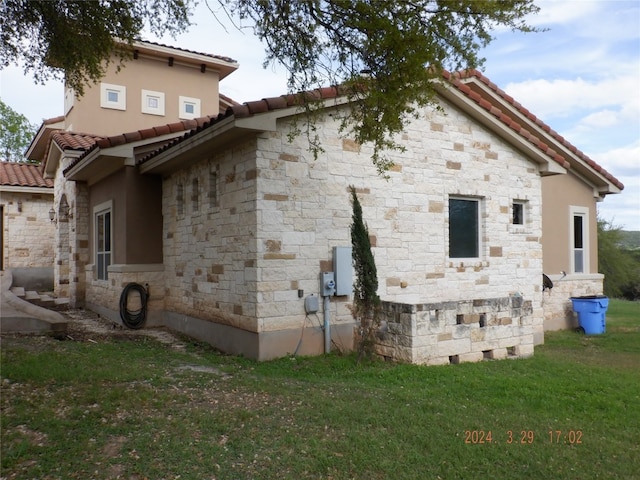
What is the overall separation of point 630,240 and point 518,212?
24.4 metres

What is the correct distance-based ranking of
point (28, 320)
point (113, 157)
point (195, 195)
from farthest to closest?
1. point (113, 157)
2. point (195, 195)
3. point (28, 320)

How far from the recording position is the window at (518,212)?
1011 cm

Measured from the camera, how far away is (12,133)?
102ft

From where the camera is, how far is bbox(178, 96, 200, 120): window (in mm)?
15453

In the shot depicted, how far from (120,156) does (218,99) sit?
23.7ft

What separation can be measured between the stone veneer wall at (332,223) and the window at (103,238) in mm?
2057

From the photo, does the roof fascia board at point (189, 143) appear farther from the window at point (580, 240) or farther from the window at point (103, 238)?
the window at point (580, 240)

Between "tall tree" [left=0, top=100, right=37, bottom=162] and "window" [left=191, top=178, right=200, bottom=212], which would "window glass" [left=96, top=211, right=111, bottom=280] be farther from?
"tall tree" [left=0, top=100, right=37, bottom=162]

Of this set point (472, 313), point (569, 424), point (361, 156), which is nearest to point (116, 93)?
point (361, 156)

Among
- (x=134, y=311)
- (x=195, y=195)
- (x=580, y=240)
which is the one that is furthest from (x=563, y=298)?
(x=134, y=311)

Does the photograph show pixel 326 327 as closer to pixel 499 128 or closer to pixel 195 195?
pixel 195 195

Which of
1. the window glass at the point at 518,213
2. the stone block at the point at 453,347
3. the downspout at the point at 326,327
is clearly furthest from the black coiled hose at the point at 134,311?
the window glass at the point at 518,213

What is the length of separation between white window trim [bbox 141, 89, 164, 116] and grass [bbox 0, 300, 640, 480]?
31.0 feet

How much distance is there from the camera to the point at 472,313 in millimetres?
7449
